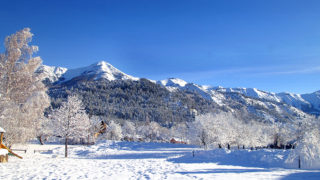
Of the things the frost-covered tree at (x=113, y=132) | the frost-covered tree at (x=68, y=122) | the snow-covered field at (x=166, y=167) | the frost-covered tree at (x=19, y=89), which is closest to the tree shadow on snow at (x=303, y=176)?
the snow-covered field at (x=166, y=167)

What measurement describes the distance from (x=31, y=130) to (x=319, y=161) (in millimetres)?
25417

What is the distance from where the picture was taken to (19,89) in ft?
63.3

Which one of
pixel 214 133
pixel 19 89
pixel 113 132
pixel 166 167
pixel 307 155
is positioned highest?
pixel 19 89

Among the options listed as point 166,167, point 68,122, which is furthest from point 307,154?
point 68,122

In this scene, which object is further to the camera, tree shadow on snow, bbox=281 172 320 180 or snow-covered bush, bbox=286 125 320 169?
snow-covered bush, bbox=286 125 320 169

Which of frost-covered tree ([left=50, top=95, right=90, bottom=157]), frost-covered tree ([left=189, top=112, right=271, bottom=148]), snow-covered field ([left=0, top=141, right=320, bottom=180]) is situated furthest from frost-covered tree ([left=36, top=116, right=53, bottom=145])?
frost-covered tree ([left=189, top=112, right=271, bottom=148])

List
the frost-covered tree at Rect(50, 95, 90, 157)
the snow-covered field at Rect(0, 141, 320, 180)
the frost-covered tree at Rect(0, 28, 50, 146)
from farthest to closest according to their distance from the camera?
the frost-covered tree at Rect(50, 95, 90, 157) → the frost-covered tree at Rect(0, 28, 50, 146) → the snow-covered field at Rect(0, 141, 320, 180)

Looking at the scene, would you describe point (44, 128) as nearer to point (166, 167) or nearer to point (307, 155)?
point (166, 167)

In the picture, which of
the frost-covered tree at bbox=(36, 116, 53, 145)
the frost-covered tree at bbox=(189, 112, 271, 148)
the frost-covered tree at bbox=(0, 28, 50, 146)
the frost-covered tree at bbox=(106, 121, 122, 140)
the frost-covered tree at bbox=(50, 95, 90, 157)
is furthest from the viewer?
the frost-covered tree at bbox=(106, 121, 122, 140)

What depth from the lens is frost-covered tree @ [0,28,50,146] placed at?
1872cm

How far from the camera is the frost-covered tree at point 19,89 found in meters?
18.7

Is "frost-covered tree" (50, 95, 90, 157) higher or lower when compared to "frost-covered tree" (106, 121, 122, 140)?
higher

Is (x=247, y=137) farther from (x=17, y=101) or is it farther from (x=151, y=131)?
(x=151, y=131)

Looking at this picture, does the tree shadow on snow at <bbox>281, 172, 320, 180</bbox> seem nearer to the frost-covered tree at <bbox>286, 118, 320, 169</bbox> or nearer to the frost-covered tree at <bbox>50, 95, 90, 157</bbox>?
the frost-covered tree at <bbox>286, 118, 320, 169</bbox>
